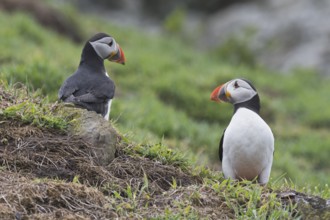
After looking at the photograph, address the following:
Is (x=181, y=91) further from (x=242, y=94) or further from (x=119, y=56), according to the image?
(x=242, y=94)

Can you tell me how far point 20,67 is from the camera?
875cm

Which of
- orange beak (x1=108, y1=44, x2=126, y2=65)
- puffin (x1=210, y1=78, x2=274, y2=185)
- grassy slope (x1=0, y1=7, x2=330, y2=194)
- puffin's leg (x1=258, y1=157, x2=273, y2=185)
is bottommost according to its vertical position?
grassy slope (x1=0, y1=7, x2=330, y2=194)

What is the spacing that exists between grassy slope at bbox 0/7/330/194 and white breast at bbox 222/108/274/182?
86.0 inches

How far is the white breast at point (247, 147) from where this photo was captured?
214 inches

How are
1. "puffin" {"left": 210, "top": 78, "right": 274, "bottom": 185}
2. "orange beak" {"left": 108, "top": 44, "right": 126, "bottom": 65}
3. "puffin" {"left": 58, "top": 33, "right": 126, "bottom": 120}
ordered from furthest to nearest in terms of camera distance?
"orange beak" {"left": 108, "top": 44, "right": 126, "bottom": 65}, "puffin" {"left": 58, "top": 33, "right": 126, "bottom": 120}, "puffin" {"left": 210, "top": 78, "right": 274, "bottom": 185}

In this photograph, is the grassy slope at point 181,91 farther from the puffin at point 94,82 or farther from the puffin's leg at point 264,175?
the puffin's leg at point 264,175

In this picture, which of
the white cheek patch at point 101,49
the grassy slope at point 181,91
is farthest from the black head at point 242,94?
the grassy slope at point 181,91

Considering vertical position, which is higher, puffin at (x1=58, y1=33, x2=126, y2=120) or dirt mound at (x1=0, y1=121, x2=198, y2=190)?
puffin at (x1=58, y1=33, x2=126, y2=120)

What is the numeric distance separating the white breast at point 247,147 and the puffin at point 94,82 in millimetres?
1035

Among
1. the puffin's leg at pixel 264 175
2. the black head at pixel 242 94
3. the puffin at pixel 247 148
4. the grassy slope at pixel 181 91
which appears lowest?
the grassy slope at pixel 181 91

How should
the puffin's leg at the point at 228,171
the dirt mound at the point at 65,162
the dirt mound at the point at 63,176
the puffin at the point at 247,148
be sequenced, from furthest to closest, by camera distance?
1. the puffin's leg at the point at 228,171
2. the puffin at the point at 247,148
3. the dirt mound at the point at 65,162
4. the dirt mound at the point at 63,176

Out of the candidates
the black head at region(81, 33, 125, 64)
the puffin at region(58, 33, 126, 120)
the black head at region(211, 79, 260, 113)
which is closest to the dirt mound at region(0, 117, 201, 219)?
the puffin at region(58, 33, 126, 120)

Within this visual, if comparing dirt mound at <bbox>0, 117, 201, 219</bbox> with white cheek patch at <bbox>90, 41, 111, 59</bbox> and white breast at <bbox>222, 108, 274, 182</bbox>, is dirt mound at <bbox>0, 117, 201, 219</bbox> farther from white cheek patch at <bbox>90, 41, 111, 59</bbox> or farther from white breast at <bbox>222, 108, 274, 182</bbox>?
white cheek patch at <bbox>90, 41, 111, 59</bbox>

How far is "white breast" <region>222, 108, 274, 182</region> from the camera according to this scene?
17.9ft
